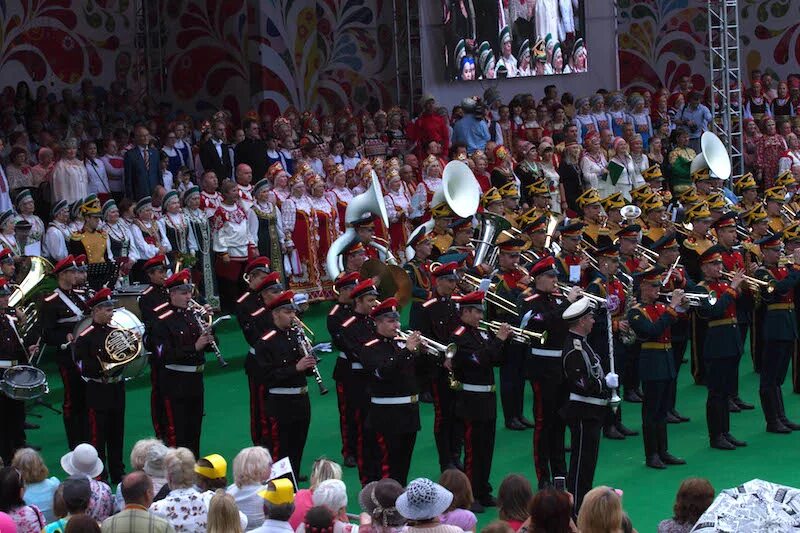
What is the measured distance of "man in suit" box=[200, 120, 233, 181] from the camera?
18422 mm

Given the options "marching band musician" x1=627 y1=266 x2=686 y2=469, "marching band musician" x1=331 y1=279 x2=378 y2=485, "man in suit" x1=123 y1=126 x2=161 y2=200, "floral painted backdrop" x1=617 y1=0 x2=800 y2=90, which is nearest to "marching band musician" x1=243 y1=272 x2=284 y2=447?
"marching band musician" x1=331 y1=279 x2=378 y2=485

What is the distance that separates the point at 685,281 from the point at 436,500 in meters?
6.19

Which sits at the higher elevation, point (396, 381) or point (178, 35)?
point (178, 35)

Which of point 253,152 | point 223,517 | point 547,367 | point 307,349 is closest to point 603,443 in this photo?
point 547,367

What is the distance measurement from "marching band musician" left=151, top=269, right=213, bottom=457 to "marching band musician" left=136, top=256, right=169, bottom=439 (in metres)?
0.10

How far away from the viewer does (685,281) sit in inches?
501

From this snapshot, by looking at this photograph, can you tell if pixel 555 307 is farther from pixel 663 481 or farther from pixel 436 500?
pixel 436 500

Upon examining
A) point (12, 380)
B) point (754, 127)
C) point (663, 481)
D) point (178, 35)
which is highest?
point (178, 35)

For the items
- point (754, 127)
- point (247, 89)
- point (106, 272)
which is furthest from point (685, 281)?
point (247, 89)

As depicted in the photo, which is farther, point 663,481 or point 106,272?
point 106,272

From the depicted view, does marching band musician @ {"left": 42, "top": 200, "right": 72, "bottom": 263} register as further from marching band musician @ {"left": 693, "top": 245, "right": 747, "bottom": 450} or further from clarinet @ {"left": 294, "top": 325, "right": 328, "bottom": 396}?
marching band musician @ {"left": 693, "top": 245, "right": 747, "bottom": 450}

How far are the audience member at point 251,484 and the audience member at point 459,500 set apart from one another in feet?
3.57

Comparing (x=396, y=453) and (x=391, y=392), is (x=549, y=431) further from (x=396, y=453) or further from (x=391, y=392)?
(x=391, y=392)

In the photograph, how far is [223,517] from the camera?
23.0 feet
